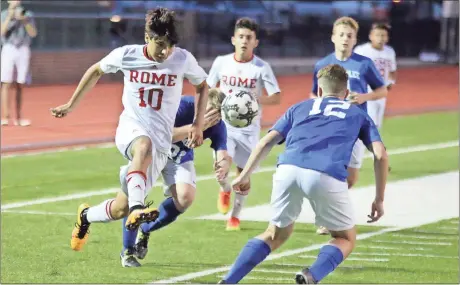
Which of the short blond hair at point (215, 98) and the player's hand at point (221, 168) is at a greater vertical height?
the short blond hair at point (215, 98)

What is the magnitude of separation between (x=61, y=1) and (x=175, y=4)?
185 inches

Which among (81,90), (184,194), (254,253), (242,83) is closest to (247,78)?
(242,83)

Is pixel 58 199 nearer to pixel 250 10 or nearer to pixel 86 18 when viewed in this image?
pixel 86 18

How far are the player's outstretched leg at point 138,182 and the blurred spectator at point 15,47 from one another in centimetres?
1268

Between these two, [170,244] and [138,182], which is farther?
[170,244]

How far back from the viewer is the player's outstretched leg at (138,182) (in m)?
10.5

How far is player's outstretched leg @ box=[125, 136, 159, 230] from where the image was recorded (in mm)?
10477

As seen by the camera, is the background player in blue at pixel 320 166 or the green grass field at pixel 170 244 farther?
the green grass field at pixel 170 244

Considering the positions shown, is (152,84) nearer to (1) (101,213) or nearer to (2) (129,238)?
(1) (101,213)

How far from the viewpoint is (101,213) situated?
11.4m

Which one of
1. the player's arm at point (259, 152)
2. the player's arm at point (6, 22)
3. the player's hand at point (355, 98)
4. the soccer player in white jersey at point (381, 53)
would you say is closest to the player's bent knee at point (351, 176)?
the player's hand at point (355, 98)

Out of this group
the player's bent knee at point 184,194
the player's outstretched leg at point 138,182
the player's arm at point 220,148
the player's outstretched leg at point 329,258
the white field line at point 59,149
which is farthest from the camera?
the white field line at point 59,149

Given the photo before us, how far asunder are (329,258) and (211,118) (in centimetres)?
293

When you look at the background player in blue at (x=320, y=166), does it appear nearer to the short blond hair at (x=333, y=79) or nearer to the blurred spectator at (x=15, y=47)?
the short blond hair at (x=333, y=79)
